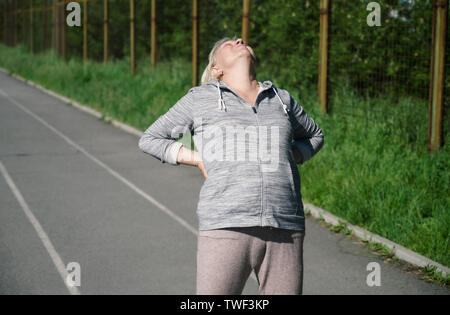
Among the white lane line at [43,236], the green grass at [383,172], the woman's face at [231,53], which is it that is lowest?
the white lane line at [43,236]

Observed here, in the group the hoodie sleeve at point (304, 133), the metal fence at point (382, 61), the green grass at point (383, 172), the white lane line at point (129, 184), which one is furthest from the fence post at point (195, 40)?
A: the hoodie sleeve at point (304, 133)

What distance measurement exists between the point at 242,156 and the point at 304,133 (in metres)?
0.57

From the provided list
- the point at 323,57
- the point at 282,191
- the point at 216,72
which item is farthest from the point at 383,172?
the point at 282,191

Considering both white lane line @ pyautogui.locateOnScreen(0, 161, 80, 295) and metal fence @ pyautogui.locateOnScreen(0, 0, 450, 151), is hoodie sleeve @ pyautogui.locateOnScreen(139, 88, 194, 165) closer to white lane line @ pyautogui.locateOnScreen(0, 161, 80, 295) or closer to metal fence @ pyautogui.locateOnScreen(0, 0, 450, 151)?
white lane line @ pyautogui.locateOnScreen(0, 161, 80, 295)

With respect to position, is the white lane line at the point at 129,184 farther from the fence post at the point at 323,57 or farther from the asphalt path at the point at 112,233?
the fence post at the point at 323,57

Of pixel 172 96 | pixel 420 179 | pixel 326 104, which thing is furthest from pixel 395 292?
pixel 172 96

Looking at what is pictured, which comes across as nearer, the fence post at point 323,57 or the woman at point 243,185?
the woman at point 243,185

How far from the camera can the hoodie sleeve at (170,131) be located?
3256 millimetres

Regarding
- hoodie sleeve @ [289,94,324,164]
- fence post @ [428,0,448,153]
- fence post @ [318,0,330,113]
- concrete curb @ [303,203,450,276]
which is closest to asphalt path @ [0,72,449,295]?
concrete curb @ [303,203,450,276]

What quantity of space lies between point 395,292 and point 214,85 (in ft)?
11.3

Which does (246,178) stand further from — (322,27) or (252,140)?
(322,27)

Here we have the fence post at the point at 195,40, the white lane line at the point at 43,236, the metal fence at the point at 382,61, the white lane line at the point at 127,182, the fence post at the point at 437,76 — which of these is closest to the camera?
the white lane line at the point at 43,236

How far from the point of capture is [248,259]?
10.1 ft

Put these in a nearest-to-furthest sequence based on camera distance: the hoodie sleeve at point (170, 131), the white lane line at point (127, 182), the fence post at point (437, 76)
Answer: the hoodie sleeve at point (170, 131) → the white lane line at point (127, 182) → the fence post at point (437, 76)
